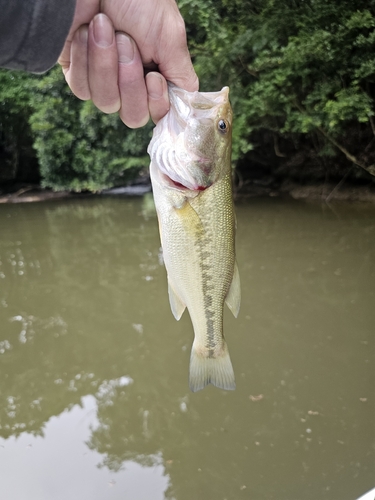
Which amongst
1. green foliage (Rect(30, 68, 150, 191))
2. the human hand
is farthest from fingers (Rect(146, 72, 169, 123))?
green foliage (Rect(30, 68, 150, 191))

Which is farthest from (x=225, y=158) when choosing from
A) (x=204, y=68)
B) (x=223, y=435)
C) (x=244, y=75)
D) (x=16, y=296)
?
(x=244, y=75)

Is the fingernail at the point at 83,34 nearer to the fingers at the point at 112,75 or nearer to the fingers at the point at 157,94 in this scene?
the fingers at the point at 112,75

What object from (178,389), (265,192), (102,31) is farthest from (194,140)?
(265,192)

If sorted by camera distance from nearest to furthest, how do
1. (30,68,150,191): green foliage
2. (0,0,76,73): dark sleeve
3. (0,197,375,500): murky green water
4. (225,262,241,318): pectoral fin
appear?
(0,0,76,73): dark sleeve → (225,262,241,318): pectoral fin → (0,197,375,500): murky green water → (30,68,150,191): green foliage

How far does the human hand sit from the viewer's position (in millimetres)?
1253

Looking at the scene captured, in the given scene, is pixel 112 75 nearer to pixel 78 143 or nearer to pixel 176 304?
pixel 176 304

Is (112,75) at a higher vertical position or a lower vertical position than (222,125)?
higher

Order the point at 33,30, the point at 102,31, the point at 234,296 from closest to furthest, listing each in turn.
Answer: the point at 33,30 < the point at 102,31 < the point at 234,296

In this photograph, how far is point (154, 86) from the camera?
4.57 feet

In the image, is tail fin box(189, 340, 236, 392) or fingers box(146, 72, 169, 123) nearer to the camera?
fingers box(146, 72, 169, 123)

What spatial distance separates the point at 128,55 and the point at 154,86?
0.40ft

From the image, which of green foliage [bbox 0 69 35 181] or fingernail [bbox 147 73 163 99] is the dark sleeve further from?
green foliage [bbox 0 69 35 181]

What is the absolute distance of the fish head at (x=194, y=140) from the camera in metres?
1.52

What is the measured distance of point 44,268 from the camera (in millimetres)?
7879
